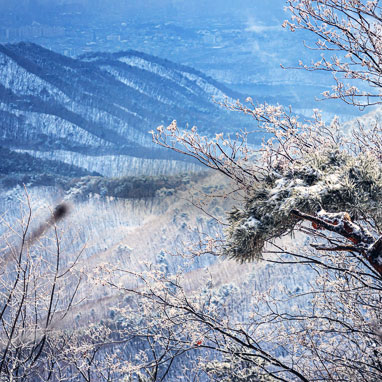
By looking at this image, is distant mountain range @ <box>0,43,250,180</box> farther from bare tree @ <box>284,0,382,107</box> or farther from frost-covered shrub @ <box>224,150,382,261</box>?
frost-covered shrub @ <box>224,150,382,261</box>

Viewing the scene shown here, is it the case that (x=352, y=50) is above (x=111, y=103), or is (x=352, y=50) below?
above

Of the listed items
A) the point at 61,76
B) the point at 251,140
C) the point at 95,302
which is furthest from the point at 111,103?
the point at 95,302

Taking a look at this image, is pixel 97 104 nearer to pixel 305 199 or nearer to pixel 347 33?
pixel 347 33

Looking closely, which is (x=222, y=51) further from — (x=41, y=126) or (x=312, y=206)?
(x=312, y=206)

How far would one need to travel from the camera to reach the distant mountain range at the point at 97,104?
86.1 meters

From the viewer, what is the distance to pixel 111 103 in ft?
362

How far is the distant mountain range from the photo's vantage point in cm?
8606

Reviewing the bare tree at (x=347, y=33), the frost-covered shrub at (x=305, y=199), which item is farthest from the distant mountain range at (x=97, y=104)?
the frost-covered shrub at (x=305, y=199)

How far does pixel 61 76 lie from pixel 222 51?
43892mm

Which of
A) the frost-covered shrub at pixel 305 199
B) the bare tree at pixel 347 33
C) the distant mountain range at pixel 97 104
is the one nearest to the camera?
the frost-covered shrub at pixel 305 199

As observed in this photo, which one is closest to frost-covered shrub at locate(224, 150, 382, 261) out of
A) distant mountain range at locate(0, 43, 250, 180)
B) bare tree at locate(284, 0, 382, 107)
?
bare tree at locate(284, 0, 382, 107)

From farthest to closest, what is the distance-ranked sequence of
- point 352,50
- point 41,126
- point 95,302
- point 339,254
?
point 41,126 → point 95,302 → point 339,254 → point 352,50

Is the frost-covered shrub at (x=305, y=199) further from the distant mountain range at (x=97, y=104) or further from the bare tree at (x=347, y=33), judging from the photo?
the distant mountain range at (x=97, y=104)

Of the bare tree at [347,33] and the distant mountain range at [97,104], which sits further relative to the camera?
the distant mountain range at [97,104]
